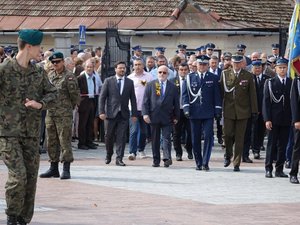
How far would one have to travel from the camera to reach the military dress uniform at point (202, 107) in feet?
63.1

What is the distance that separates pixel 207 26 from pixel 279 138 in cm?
2011

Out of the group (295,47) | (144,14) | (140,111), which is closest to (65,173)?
(295,47)

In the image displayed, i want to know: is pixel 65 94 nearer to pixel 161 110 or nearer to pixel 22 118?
pixel 161 110

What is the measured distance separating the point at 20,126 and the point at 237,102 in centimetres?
844

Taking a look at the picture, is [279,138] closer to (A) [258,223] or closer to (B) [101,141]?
(A) [258,223]

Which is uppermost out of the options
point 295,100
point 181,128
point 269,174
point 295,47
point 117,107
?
point 295,47

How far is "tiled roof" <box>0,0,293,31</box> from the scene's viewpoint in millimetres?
38344

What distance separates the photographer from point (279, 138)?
719 inches

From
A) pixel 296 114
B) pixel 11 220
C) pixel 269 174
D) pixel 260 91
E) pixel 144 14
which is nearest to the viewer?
pixel 11 220

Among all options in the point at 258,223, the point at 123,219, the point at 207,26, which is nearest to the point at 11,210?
the point at 123,219

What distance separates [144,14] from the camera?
39.0 metres

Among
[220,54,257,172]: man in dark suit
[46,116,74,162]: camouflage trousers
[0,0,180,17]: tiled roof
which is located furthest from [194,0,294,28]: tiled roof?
[46,116,74,162]: camouflage trousers

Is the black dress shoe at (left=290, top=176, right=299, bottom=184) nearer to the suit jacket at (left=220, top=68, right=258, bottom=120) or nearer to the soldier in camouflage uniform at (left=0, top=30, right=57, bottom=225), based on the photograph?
the suit jacket at (left=220, top=68, right=258, bottom=120)

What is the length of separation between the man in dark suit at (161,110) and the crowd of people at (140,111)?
0.06ft
